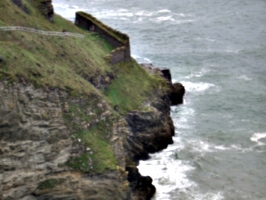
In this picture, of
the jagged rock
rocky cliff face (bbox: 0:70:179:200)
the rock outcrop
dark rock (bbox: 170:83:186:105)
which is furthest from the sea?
the jagged rock

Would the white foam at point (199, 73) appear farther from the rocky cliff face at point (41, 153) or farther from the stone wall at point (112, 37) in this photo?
the rocky cliff face at point (41, 153)

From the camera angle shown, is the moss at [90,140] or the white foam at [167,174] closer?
the moss at [90,140]

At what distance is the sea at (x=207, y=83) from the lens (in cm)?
5044

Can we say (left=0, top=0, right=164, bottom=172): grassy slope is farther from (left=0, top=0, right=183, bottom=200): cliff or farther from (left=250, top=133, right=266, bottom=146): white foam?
(left=250, top=133, right=266, bottom=146): white foam

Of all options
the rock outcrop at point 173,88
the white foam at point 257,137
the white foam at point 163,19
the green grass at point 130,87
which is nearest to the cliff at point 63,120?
the green grass at point 130,87

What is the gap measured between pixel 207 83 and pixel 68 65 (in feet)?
97.7

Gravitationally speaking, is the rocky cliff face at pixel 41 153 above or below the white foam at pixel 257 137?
above

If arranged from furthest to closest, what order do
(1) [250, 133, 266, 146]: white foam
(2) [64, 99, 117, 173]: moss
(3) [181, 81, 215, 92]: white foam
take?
(3) [181, 81, 215, 92]: white foam, (1) [250, 133, 266, 146]: white foam, (2) [64, 99, 117, 173]: moss

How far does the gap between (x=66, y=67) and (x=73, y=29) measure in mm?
11329

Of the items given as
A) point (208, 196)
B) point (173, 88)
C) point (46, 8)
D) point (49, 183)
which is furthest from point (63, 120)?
point (173, 88)

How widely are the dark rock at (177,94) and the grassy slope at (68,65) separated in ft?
19.7

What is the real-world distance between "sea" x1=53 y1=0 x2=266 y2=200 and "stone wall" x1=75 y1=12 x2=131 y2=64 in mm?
9930

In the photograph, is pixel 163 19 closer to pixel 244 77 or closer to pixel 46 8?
pixel 244 77

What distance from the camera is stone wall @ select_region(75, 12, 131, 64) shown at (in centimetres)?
5512
